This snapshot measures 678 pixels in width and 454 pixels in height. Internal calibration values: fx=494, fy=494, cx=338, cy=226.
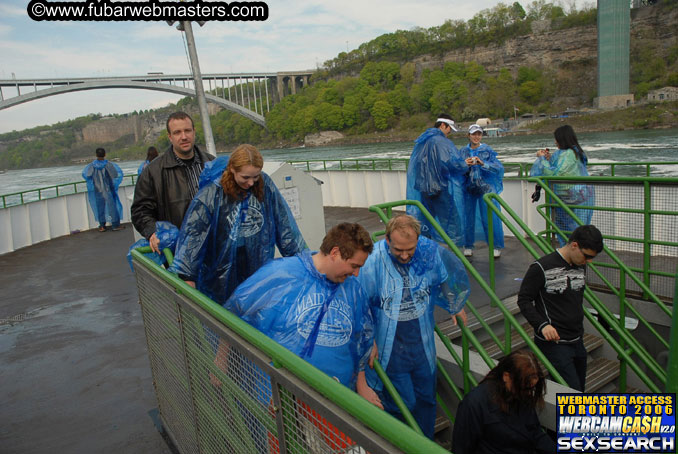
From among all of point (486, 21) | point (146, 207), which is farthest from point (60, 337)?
point (486, 21)

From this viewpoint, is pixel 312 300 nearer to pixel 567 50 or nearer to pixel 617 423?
pixel 617 423

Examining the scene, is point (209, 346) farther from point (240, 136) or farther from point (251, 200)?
point (240, 136)

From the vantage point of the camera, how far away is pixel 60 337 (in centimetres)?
520

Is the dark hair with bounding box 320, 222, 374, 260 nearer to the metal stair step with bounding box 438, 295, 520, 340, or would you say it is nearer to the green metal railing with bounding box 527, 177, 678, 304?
the metal stair step with bounding box 438, 295, 520, 340

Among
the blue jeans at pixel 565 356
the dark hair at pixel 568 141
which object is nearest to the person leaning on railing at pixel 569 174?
the dark hair at pixel 568 141

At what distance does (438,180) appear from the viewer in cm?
552

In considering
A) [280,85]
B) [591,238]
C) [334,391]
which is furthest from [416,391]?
[280,85]

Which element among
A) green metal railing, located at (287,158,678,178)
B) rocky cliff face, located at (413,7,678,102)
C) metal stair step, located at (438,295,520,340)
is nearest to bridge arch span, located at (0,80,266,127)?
green metal railing, located at (287,158,678,178)

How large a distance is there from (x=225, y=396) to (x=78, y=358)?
130 inches

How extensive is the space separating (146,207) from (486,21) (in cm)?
10954

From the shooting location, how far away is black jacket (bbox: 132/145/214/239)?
3.16m

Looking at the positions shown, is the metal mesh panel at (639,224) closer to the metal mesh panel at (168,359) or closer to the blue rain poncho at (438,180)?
the blue rain poncho at (438,180)

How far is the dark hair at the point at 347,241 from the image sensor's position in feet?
6.57

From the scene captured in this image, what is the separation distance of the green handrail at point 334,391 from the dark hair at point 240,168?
0.82 metres
